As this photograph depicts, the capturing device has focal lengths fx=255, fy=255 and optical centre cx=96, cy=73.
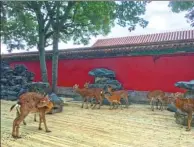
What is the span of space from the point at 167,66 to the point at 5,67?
37.2 feet

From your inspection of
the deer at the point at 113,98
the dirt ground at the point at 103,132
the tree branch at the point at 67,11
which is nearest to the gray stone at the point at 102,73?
the deer at the point at 113,98

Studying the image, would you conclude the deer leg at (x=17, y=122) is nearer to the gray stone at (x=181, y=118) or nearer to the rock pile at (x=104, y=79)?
the gray stone at (x=181, y=118)

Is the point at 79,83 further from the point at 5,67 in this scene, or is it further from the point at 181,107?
the point at 181,107

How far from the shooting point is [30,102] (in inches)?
273

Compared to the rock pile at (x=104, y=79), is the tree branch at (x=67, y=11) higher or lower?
higher

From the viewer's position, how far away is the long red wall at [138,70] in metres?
11.5

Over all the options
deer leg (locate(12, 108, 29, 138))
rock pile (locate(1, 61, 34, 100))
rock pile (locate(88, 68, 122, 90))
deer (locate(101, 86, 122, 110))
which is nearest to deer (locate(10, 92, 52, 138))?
deer leg (locate(12, 108, 29, 138))

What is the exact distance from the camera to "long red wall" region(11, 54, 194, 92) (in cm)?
1153

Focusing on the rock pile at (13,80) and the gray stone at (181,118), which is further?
the rock pile at (13,80)

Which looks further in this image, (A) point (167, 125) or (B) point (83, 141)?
(A) point (167, 125)

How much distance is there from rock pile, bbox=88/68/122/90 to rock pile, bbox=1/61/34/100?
4255 mm

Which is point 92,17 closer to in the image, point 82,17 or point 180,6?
point 82,17

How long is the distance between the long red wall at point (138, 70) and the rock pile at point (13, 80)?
73.8 inches

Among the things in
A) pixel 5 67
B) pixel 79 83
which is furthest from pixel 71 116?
pixel 5 67
